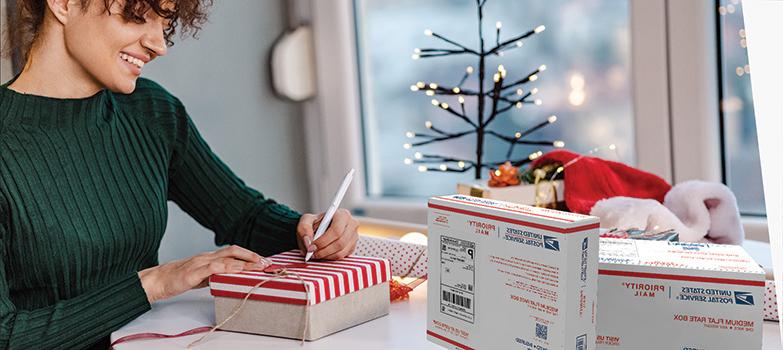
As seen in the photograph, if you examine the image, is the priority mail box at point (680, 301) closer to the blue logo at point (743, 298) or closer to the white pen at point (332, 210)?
the blue logo at point (743, 298)

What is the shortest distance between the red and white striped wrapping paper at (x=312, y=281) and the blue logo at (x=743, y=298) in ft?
1.44

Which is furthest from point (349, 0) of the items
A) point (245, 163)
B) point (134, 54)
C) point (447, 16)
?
point (134, 54)

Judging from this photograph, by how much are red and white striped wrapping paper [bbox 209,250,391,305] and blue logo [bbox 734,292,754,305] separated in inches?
17.3

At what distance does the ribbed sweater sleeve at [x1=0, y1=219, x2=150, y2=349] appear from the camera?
39.5 inches

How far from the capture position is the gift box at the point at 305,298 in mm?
976

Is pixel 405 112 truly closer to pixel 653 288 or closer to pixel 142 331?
pixel 142 331

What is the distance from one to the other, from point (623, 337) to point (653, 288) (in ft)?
0.19

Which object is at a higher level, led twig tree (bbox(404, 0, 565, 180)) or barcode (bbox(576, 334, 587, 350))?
led twig tree (bbox(404, 0, 565, 180))

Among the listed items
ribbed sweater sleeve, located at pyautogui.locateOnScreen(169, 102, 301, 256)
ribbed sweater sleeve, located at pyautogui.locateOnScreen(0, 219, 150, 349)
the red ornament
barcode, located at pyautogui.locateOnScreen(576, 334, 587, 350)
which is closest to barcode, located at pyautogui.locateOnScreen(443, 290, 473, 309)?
barcode, located at pyautogui.locateOnScreen(576, 334, 587, 350)

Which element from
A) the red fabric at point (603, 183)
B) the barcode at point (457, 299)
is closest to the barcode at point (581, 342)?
the barcode at point (457, 299)

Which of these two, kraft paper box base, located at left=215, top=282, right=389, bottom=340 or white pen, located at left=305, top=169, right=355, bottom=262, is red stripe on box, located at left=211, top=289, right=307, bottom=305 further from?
white pen, located at left=305, top=169, right=355, bottom=262

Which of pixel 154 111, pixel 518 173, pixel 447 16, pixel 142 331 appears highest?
pixel 447 16

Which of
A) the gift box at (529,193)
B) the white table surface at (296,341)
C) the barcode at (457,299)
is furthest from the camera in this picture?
the gift box at (529,193)

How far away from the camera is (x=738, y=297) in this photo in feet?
2.57
